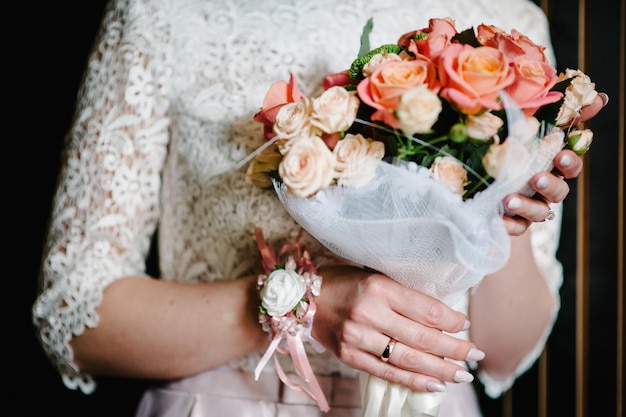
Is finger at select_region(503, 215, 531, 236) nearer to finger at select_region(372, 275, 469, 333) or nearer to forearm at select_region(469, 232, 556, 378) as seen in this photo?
finger at select_region(372, 275, 469, 333)

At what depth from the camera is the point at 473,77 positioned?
659 millimetres

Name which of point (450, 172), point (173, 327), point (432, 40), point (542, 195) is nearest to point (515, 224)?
point (542, 195)

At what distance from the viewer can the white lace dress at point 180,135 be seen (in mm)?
1048

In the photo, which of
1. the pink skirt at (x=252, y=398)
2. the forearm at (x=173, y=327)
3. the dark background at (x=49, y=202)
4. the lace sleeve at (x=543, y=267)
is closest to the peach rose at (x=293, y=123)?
the forearm at (x=173, y=327)

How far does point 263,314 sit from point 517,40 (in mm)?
517

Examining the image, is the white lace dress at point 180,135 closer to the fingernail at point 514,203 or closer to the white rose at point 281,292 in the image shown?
the white rose at point 281,292

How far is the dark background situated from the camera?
170cm

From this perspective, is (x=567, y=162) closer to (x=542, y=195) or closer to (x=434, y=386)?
(x=542, y=195)

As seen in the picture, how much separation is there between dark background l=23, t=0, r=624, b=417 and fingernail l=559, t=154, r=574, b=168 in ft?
3.47

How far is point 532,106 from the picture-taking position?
70cm

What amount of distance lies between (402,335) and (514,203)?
233 mm

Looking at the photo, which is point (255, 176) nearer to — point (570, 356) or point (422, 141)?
point (422, 141)

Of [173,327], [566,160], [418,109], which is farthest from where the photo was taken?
[173,327]

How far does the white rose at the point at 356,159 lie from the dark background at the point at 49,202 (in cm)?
120
